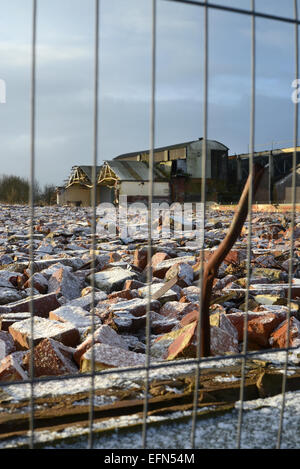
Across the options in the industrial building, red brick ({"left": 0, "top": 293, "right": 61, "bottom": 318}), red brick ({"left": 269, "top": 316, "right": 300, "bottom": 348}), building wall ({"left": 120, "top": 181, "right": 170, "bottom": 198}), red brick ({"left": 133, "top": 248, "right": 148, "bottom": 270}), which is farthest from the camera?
the industrial building

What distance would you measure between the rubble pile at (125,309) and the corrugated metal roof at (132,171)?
1325cm

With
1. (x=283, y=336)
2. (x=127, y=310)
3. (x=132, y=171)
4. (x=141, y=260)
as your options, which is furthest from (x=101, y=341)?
(x=132, y=171)

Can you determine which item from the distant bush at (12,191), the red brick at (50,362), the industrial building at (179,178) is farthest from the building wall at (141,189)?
the red brick at (50,362)

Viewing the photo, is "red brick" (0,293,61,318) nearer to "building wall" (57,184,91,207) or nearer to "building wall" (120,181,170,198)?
"building wall" (120,181,170,198)

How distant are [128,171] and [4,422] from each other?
17785 mm

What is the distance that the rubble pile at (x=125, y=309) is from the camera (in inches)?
70.4

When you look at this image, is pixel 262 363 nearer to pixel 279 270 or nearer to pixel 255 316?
pixel 255 316

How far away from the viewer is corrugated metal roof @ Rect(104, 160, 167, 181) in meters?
18.1

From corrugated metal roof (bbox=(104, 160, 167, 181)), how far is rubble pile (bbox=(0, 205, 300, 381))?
13249 mm

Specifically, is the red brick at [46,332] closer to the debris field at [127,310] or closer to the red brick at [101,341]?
the debris field at [127,310]

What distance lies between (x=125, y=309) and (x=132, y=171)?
54.8 feet

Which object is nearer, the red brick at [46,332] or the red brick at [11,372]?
the red brick at [11,372]

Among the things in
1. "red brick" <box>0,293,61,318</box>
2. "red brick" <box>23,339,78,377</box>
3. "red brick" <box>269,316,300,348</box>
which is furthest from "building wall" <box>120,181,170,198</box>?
"red brick" <box>23,339,78,377</box>
